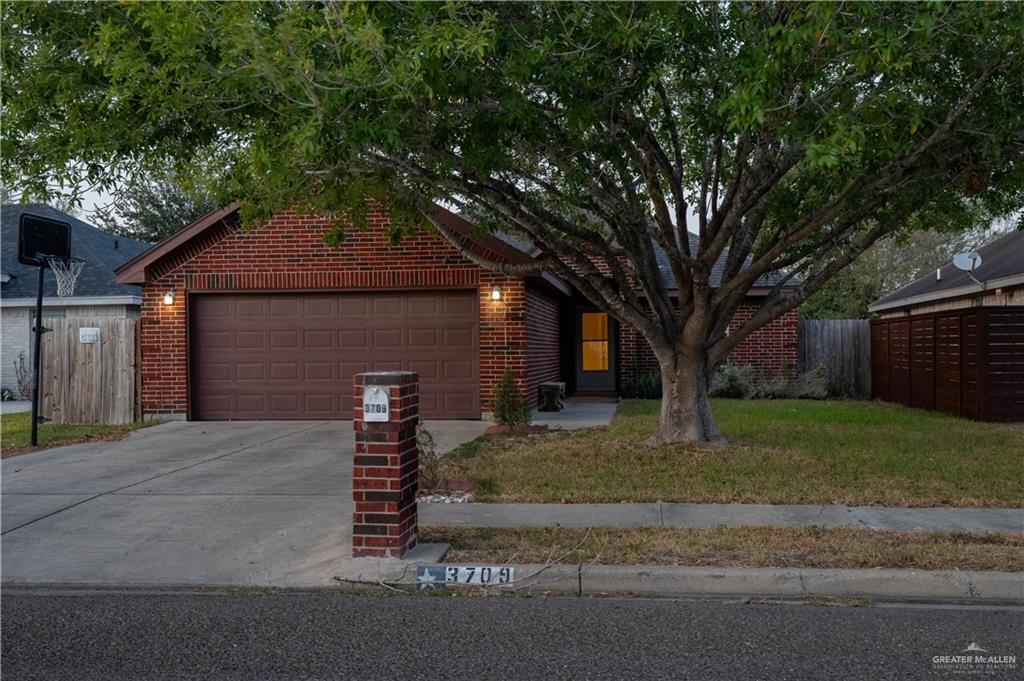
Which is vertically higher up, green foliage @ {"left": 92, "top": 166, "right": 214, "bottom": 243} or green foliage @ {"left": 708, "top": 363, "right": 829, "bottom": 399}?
green foliage @ {"left": 92, "top": 166, "right": 214, "bottom": 243}

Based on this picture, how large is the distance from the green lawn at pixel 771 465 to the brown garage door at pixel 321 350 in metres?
3.04

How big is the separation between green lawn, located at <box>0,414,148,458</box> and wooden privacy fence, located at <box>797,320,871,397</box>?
14.9 meters

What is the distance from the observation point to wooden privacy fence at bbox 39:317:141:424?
584 inches

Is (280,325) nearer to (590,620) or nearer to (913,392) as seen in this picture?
(590,620)

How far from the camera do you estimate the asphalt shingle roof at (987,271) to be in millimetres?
16422

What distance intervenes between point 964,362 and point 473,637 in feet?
41.7

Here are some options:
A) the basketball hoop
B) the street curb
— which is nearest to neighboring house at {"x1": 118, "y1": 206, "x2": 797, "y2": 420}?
the basketball hoop

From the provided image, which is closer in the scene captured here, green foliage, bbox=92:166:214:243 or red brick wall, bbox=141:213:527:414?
red brick wall, bbox=141:213:527:414

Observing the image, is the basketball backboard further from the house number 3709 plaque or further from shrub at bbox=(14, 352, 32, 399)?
shrub at bbox=(14, 352, 32, 399)

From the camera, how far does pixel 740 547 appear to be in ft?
20.8

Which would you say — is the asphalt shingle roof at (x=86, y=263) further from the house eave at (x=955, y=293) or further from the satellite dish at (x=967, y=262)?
the house eave at (x=955, y=293)

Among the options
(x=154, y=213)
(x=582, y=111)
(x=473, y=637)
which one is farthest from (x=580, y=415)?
(x=154, y=213)

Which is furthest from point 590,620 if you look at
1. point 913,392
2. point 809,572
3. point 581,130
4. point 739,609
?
point 913,392

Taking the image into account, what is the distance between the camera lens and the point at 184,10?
7.05 meters
